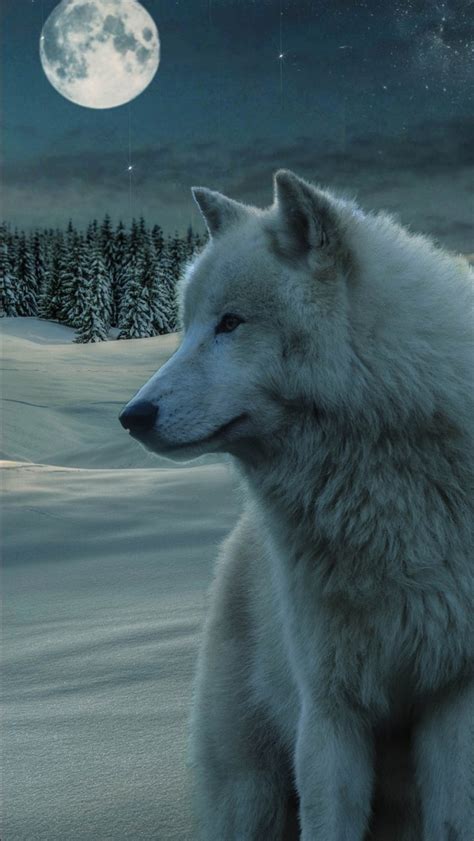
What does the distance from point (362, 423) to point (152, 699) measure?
1.55m

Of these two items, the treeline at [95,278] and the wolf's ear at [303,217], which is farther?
the treeline at [95,278]

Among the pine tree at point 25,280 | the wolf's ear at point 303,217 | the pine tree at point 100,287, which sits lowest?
the pine tree at point 25,280

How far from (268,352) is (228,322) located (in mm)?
154

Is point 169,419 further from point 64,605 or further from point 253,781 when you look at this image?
point 64,605

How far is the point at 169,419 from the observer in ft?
6.96

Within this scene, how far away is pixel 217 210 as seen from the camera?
8.36 feet

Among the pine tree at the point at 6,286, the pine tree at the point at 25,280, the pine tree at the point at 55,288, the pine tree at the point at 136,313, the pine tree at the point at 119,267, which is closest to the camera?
the pine tree at the point at 136,313

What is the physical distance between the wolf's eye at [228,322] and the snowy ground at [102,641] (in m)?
0.42

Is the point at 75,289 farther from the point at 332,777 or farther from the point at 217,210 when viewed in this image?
the point at 332,777

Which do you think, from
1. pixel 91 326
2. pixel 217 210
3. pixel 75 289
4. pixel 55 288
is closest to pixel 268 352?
pixel 217 210

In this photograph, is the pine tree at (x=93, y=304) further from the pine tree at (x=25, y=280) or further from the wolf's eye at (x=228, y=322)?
the wolf's eye at (x=228, y=322)

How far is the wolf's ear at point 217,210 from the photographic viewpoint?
8.23 feet

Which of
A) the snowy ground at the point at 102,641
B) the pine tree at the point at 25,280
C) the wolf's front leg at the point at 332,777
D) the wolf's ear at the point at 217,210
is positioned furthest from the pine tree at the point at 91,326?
the wolf's front leg at the point at 332,777

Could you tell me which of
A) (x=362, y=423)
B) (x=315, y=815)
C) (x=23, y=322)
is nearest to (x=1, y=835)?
(x=315, y=815)
